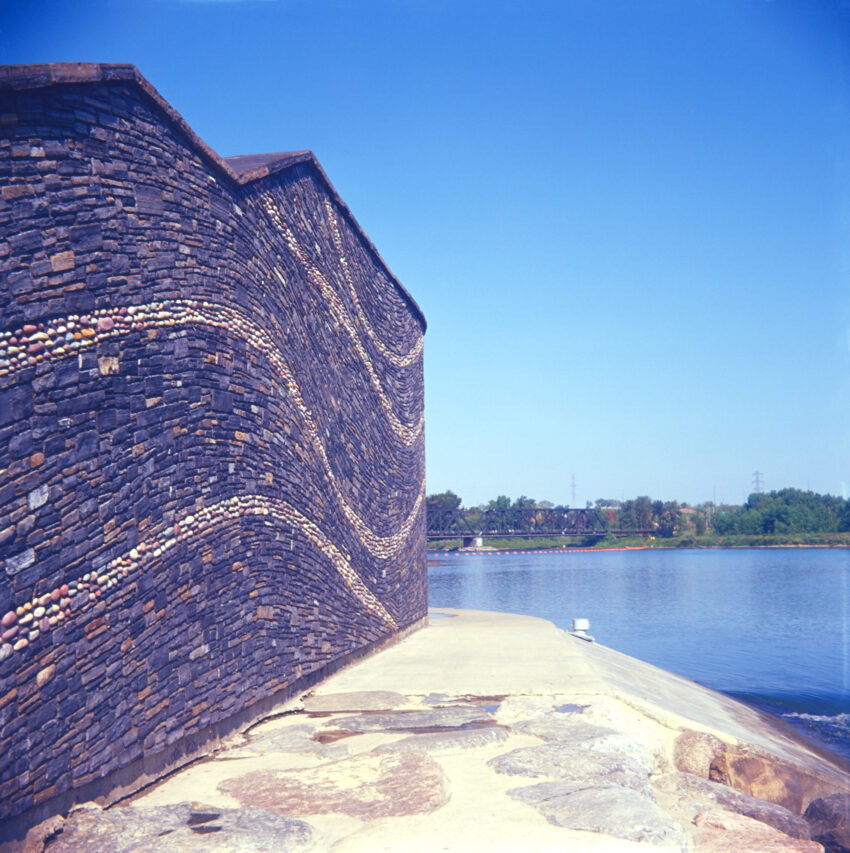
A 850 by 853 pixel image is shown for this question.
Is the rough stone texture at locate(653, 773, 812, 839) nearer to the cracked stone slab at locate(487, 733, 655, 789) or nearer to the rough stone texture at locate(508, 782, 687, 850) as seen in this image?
the cracked stone slab at locate(487, 733, 655, 789)

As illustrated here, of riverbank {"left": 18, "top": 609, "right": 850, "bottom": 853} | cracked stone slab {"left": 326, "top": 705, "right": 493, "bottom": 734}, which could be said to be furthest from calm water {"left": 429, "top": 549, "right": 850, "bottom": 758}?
cracked stone slab {"left": 326, "top": 705, "right": 493, "bottom": 734}

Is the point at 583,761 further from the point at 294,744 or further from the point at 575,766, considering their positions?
the point at 294,744

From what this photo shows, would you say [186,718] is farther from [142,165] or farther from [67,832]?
[142,165]

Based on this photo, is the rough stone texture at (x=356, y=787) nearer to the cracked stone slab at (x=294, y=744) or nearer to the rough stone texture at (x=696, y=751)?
the cracked stone slab at (x=294, y=744)

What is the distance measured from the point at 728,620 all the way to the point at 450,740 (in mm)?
26531

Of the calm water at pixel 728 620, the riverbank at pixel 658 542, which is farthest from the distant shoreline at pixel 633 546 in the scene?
the calm water at pixel 728 620

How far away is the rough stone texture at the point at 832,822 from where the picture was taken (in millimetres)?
7227

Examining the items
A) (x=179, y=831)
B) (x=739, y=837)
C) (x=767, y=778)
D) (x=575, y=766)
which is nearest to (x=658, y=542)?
(x=767, y=778)

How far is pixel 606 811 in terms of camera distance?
17.0 ft

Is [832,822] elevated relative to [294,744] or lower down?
lower down

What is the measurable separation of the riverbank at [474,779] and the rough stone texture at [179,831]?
0.5 inches

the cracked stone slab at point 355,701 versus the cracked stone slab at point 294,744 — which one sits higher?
the cracked stone slab at point 294,744

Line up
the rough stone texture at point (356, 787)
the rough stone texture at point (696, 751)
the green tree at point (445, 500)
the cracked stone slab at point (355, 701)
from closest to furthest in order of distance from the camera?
the rough stone texture at point (356, 787) → the rough stone texture at point (696, 751) → the cracked stone slab at point (355, 701) → the green tree at point (445, 500)

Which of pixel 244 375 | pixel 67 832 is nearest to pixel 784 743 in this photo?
pixel 244 375
